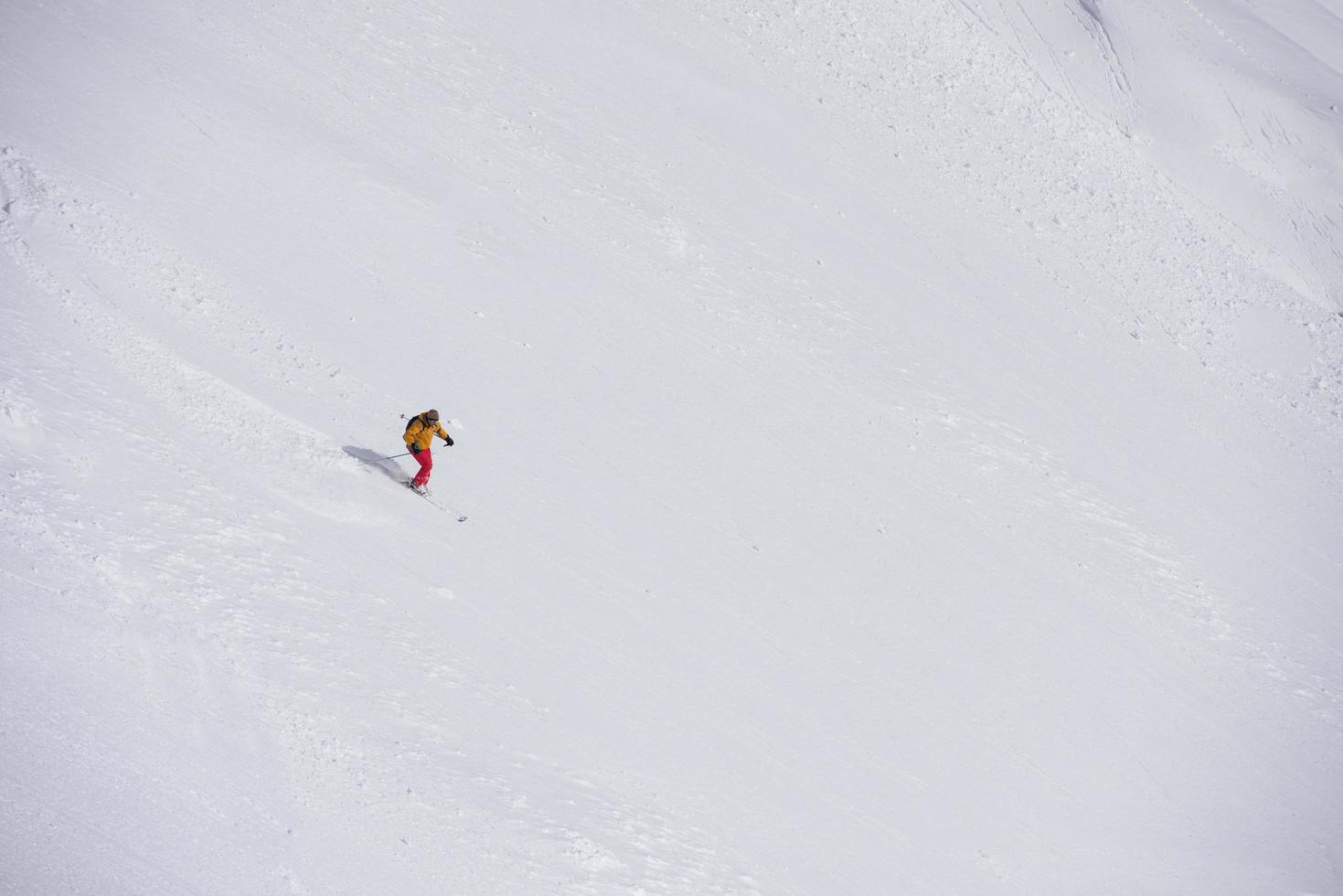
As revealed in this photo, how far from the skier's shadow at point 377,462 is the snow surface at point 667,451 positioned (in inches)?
3.0

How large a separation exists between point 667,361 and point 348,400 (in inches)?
252

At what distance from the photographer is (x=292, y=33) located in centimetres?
2258

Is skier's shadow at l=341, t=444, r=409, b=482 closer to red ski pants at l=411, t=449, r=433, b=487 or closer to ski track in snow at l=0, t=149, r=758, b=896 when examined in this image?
ski track in snow at l=0, t=149, r=758, b=896

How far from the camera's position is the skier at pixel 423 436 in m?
14.0

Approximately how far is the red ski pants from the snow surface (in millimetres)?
619

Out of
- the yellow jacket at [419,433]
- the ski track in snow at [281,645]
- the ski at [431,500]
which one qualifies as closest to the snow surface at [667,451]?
the ski track in snow at [281,645]

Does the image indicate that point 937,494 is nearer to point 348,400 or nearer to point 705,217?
point 705,217

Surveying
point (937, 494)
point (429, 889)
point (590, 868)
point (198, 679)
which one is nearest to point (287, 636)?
point (198, 679)

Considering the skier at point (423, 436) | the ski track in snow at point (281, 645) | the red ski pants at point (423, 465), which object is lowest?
the ski track in snow at point (281, 645)

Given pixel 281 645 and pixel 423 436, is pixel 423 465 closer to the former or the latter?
pixel 423 436

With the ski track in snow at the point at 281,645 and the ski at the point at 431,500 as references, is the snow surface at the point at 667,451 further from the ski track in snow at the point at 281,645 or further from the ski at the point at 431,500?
the ski at the point at 431,500

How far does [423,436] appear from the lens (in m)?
14.1

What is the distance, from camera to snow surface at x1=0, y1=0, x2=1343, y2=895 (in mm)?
11289

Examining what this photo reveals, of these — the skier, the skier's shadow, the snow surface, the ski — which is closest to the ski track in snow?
the snow surface
